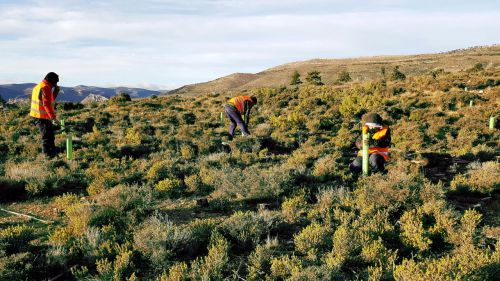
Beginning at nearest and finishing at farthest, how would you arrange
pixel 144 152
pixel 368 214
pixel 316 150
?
pixel 368 214
pixel 316 150
pixel 144 152

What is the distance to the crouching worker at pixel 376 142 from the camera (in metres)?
7.79

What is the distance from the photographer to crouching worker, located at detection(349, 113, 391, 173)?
307 inches

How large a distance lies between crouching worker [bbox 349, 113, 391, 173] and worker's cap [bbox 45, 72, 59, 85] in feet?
26.1

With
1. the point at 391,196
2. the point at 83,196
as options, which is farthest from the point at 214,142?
the point at 391,196

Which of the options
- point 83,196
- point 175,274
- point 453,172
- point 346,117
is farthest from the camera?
point 346,117

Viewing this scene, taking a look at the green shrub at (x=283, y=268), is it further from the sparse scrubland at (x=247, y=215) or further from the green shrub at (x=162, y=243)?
the green shrub at (x=162, y=243)

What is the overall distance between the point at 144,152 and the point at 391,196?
8260 mm

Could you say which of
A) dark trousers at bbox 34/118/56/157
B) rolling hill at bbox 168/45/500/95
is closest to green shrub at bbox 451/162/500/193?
dark trousers at bbox 34/118/56/157

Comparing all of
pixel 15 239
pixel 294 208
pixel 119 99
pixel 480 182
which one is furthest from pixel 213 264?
pixel 119 99

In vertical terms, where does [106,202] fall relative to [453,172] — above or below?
above

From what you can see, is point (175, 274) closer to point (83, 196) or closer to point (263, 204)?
point (263, 204)

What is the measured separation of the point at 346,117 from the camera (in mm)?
18375

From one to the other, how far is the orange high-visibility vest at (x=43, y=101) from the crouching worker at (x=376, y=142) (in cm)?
796

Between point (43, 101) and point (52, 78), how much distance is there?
0.65 meters
